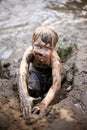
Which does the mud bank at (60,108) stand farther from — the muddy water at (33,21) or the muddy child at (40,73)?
the muddy water at (33,21)

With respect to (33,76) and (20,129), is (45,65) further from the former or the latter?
(20,129)

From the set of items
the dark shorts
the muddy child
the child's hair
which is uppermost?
the child's hair

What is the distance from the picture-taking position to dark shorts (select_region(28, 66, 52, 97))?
12.5 ft

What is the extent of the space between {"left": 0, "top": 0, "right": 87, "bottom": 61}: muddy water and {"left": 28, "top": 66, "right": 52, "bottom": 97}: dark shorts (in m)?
1.39

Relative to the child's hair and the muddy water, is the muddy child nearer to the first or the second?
the child's hair

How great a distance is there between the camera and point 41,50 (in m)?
3.59

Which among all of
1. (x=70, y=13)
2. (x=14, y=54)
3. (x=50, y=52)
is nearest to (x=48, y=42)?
(x=50, y=52)

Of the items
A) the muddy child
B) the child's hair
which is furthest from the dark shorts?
the child's hair

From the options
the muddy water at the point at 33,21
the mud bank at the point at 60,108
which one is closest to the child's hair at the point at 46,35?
the mud bank at the point at 60,108

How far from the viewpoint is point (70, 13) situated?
286 inches

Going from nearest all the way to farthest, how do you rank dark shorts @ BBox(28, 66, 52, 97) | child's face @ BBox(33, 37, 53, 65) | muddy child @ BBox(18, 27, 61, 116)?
muddy child @ BBox(18, 27, 61, 116)
child's face @ BBox(33, 37, 53, 65)
dark shorts @ BBox(28, 66, 52, 97)

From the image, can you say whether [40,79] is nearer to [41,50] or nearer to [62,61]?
[41,50]

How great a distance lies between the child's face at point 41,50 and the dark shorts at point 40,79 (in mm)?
261

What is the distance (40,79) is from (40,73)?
7cm
